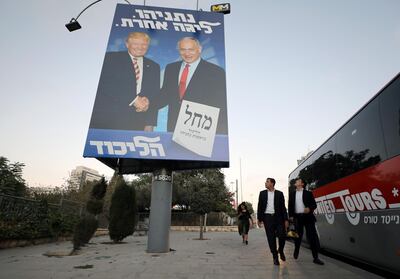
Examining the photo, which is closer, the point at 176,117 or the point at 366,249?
the point at 366,249

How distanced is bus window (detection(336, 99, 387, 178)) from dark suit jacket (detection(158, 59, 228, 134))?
11.9ft

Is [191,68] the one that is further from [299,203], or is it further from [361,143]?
[361,143]

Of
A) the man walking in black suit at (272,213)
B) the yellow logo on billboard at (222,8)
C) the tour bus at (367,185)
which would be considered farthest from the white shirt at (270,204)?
the yellow logo on billboard at (222,8)

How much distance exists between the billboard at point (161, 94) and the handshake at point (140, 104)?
32mm

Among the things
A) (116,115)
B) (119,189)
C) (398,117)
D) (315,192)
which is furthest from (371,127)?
(119,189)

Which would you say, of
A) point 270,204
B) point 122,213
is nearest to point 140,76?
point 122,213

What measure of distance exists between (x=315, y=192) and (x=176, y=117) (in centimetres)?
481

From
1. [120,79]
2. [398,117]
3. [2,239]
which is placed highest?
[120,79]

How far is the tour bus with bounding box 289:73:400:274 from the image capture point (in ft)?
15.0

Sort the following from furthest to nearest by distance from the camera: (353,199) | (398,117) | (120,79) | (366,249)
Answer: (120,79), (353,199), (366,249), (398,117)

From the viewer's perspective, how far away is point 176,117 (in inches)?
364

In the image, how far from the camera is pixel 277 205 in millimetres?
6168

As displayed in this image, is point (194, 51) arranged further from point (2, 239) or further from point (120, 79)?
point (2, 239)

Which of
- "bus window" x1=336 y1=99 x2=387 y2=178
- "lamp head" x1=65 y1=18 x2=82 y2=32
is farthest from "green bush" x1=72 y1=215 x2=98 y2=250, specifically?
"bus window" x1=336 y1=99 x2=387 y2=178
